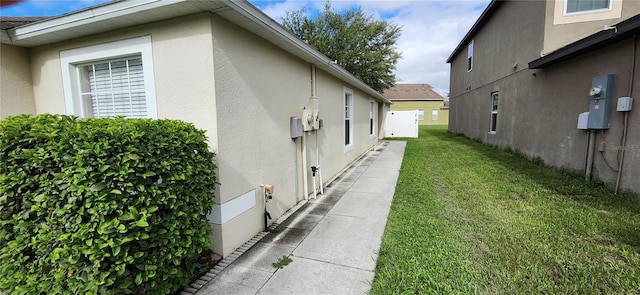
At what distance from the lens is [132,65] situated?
326cm

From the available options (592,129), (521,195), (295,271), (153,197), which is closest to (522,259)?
(295,271)

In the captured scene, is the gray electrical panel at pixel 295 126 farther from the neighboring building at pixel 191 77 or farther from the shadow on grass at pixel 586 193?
the shadow on grass at pixel 586 193

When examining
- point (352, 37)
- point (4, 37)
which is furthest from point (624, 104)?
point (352, 37)

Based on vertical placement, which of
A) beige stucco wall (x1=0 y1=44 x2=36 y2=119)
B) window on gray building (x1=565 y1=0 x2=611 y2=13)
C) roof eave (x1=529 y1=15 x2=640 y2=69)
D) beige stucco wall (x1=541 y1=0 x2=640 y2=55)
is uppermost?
window on gray building (x1=565 y1=0 x2=611 y2=13)

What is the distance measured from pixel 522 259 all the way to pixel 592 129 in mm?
4368

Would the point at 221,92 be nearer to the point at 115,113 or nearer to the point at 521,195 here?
the point at 115,113

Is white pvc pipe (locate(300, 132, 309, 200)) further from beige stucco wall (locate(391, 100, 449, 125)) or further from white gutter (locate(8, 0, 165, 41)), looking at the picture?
beige stucco wall (locate(391, 100, 449, 125))

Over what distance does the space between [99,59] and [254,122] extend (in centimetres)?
200

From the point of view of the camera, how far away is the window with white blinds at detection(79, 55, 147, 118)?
3.27m

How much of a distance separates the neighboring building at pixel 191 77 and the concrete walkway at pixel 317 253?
35 centimetres

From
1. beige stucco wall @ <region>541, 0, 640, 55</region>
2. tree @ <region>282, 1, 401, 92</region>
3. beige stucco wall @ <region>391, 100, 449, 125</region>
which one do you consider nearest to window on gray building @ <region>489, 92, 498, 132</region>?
beige stucco wall @ <region>541, 0, 640, 55</region>

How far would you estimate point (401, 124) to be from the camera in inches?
719

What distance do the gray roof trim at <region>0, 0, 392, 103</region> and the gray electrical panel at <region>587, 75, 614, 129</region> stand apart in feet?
19.0

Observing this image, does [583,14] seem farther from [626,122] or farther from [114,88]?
[114,88]
